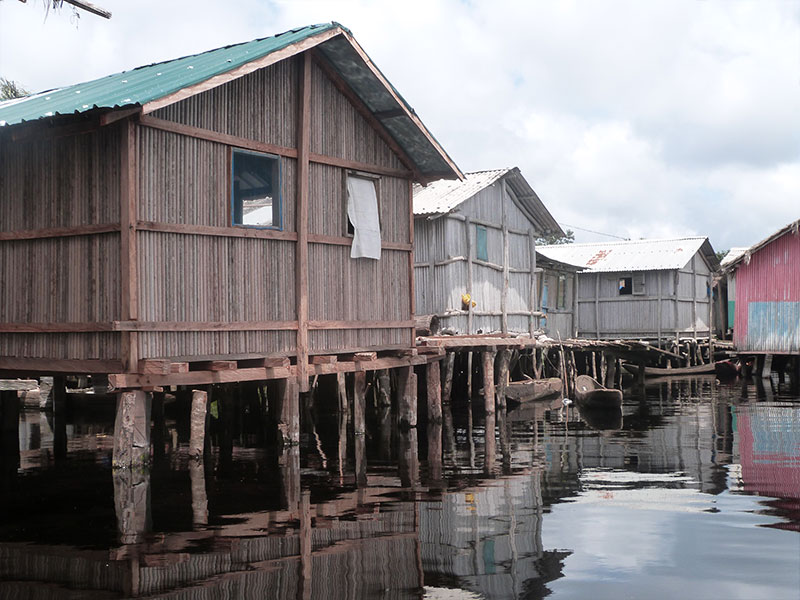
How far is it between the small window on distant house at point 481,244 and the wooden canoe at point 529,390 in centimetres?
363

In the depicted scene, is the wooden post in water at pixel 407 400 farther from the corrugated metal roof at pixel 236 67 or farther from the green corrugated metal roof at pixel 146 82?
the green corrugated metal roof at pixel 146 82

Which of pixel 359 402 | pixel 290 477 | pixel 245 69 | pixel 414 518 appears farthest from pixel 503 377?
pixel 414 518

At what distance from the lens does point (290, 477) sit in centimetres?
1320

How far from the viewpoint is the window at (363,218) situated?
16.3 meters

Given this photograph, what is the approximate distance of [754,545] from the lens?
8758 millimetres

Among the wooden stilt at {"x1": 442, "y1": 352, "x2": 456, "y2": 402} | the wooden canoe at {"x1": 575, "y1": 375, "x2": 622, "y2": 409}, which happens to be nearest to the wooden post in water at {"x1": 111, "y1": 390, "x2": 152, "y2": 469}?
the wooden stilt at {"x1": 442, "y1": 352, "x2": 456, "y2": 402}

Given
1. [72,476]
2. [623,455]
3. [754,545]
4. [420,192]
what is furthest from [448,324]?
[754,545]

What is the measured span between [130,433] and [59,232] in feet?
10.1

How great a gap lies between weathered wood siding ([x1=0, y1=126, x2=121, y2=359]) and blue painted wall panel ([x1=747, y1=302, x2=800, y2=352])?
29.2 metres

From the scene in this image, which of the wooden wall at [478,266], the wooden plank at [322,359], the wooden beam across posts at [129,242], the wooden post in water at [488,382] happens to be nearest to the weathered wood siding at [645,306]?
the wooden wall at [478,266]

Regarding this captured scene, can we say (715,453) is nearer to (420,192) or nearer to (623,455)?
(623,455)

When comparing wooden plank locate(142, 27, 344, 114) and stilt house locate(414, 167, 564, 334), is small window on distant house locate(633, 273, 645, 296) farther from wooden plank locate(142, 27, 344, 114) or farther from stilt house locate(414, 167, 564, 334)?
wooden plank locate(142, 27, 344, 114)

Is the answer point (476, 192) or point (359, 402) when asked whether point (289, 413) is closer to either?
point (359, 402)

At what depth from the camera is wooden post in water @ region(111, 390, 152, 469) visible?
12320 mm
